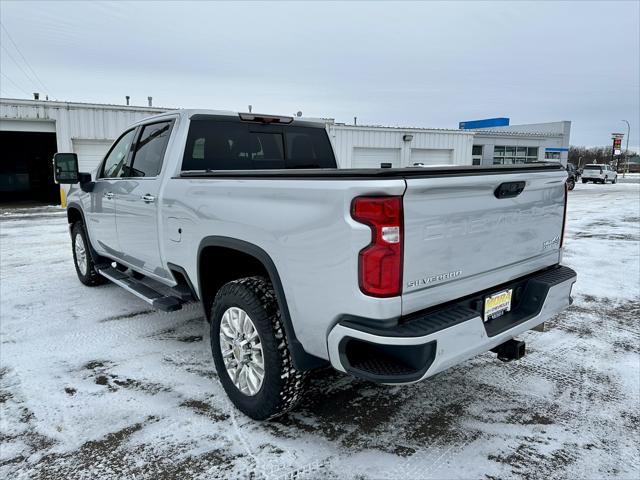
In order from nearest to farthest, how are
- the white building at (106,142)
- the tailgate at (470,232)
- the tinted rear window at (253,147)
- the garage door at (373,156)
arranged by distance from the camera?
the tailgate at (470,232), the tinted rear window at (253,147), the white building at (106,142), the garage door at (373,156)

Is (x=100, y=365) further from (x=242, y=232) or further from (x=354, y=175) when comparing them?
(x=354, y=175)

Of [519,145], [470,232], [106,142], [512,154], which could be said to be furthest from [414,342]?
[519,145]

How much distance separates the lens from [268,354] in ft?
9.08

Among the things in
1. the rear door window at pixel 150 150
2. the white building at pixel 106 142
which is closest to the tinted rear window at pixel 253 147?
the rear door window at pixel 150 150

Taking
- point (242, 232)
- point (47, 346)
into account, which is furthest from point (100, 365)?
point (242, 232)

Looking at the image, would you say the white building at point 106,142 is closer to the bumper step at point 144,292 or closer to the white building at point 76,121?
the white building at point 76,121

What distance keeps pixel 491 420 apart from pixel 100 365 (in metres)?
3.02

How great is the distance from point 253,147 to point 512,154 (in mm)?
40633

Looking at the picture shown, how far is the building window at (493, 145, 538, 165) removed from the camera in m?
38.8

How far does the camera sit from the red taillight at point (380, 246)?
2.21 m

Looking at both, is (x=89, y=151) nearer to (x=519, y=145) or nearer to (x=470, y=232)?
(x=470, y=232)

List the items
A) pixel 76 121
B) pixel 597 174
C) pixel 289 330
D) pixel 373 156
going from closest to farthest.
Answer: pixel 289 330
pixel 76 121
pixel 373 156
pixel 597 174

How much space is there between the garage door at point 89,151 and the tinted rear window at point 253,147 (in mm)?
15760

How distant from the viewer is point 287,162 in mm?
4664
